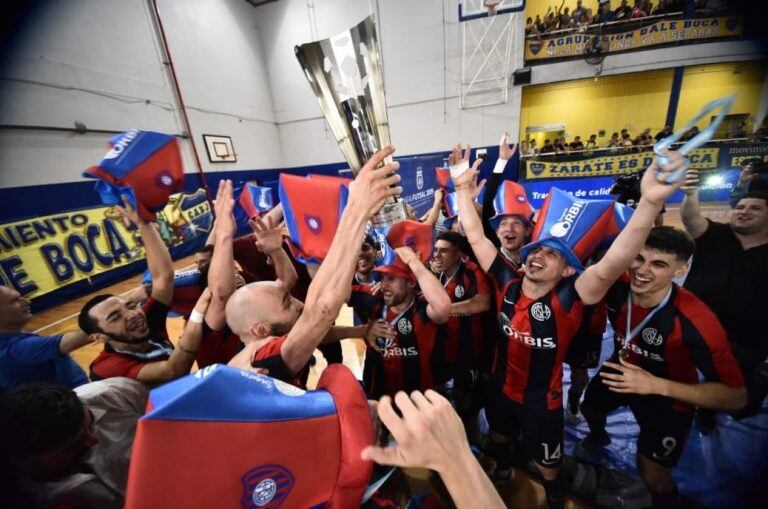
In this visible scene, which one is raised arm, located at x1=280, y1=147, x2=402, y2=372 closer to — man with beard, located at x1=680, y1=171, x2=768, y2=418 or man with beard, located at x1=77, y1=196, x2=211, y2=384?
man with beard, located at x1=77, y1=196, x2=211, y2=384

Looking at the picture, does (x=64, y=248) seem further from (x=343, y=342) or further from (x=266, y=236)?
(x=266, y=236)

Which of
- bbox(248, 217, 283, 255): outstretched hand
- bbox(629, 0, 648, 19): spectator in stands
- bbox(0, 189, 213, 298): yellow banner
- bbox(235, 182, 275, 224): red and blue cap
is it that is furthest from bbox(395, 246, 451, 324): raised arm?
bbox(629, 0, 648, 19): spectator in stands

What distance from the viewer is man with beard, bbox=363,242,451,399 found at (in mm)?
2127

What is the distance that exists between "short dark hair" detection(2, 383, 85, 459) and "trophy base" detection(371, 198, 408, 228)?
1.31 m

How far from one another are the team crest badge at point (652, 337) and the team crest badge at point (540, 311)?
0.55 metres

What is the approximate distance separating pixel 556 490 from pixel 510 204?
212 centimetres

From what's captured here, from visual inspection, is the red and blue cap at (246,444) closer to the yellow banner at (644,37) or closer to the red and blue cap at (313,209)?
the red and blue cap at (313,209)

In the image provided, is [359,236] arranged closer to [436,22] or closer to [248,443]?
[248,443]

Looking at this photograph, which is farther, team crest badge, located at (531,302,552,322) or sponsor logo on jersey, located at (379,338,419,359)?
sponsor logo on jersey, located at (379,338,419,359)

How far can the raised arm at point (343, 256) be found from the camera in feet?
3.46

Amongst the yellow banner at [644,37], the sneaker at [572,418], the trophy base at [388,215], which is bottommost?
the sneaker at [572,418]

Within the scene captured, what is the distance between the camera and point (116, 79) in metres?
7.64

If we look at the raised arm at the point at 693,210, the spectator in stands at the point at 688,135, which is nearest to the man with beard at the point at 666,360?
the raised arm at the point at 693,210

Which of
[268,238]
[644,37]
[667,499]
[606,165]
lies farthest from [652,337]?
[644,37]
